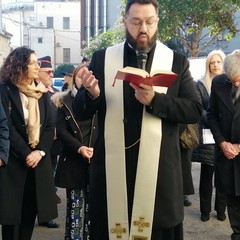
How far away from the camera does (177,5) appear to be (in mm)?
19203

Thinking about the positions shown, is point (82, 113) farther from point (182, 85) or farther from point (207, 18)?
point (207, 18)

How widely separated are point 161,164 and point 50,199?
6.14 ft

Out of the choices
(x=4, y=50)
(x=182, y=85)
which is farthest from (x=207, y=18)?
(x=4, y=50)

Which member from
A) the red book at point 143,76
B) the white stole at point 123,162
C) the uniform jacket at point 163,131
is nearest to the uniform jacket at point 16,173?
the uniform jacket at point 163,131

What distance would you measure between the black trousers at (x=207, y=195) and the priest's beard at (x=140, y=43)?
3.41 m

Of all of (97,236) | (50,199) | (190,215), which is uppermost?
(97,236)

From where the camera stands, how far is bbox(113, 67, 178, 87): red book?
2339 millimetres

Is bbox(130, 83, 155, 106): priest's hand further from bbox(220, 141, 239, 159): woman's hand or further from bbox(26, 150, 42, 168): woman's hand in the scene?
bbox(220, 141, 239, 159): woman's hand

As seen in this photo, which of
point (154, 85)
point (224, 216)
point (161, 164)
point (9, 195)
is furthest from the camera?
point (224, 216)

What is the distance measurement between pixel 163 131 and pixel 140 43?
50cm

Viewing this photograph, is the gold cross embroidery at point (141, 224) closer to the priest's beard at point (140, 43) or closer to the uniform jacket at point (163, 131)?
the uniform jacket at point (163, 131)

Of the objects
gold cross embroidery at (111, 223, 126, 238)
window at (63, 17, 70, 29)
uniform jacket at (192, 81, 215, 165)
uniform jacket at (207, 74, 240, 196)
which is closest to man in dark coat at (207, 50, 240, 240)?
uniform jacket at (207, 74, 240, 196)

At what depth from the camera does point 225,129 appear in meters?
4.56

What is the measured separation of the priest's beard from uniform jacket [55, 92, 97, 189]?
1.84m
